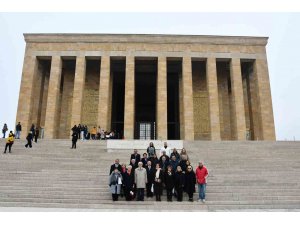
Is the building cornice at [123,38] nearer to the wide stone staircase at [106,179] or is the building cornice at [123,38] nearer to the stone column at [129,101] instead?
the stone column at [129,101]

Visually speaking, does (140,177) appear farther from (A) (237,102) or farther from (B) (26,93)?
(B) (26,93)

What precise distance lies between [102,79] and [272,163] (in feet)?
57.2

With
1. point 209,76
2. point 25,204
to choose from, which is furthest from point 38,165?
point 209,76

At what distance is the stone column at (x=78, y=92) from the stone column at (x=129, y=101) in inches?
162

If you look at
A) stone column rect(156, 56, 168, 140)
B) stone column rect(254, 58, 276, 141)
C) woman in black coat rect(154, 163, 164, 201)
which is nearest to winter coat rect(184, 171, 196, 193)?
woman in black coat rect(154, 163, 164, 201)

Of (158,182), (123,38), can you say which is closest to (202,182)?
(158,182)

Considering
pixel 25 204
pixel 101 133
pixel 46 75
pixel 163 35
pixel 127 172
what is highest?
pixel 163 35

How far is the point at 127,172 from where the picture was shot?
9.12m

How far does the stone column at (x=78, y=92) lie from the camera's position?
83.3ft

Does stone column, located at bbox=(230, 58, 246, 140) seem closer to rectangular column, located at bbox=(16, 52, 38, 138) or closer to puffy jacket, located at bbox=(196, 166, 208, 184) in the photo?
puffy jacket, located at bbox=(196, 166, 208, 184)

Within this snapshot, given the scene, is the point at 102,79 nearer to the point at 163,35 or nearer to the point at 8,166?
the point at 163,35

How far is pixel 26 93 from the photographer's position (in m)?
26.0

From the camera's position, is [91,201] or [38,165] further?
[38,165]

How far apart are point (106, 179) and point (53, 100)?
56.0ft
